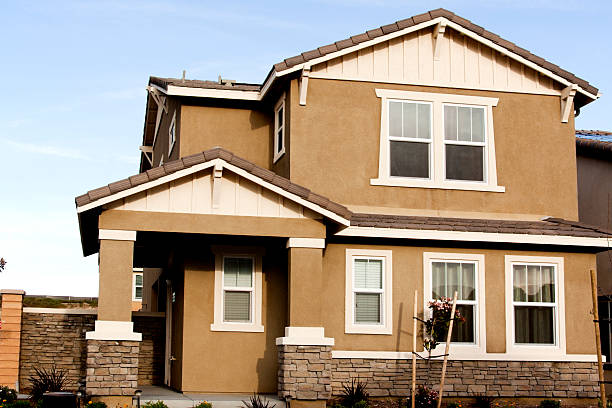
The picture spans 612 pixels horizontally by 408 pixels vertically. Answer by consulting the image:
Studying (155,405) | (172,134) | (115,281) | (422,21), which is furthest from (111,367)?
(422,21)

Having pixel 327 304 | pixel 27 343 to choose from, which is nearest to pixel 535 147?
pixel 327 304

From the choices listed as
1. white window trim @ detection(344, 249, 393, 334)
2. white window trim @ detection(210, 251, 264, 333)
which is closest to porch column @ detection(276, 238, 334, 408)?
white window trim @ detection(344, 249, 393, 334)

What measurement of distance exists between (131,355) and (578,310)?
8997 millimetres

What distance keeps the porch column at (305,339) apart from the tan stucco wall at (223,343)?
4.95ft

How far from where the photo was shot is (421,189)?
57.7 ft

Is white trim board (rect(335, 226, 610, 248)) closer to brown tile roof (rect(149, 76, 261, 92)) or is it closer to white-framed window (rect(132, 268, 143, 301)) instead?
brown tile roof (rect(149, 76, 261, 92))

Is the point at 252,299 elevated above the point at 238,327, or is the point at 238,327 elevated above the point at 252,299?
the point at 252,299

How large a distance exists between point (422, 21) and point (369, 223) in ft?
15.5

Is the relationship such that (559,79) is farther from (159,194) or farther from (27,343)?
(27,343)

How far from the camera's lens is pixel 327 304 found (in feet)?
52.9

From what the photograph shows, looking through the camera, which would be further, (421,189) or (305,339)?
(421,189)

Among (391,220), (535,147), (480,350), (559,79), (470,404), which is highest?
(559,79)

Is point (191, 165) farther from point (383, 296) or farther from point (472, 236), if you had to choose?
point (472, 236)

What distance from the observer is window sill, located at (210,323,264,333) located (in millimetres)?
16297
